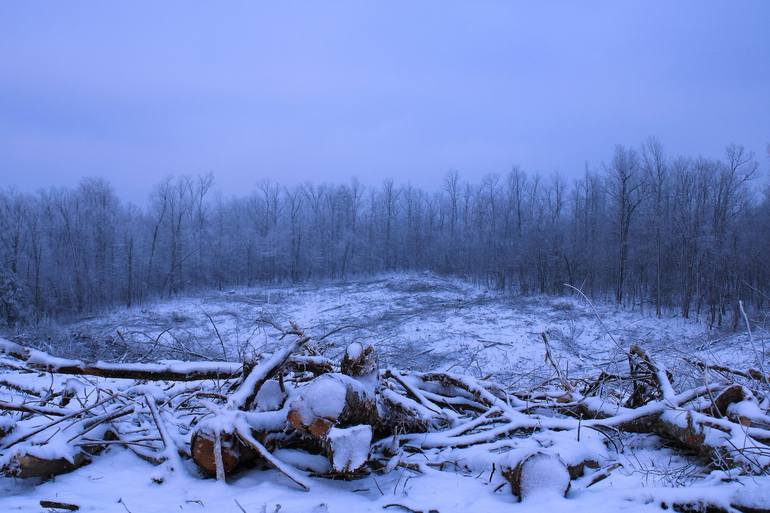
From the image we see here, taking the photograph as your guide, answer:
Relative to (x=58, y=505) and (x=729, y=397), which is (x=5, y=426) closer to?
(x=58, y=505)

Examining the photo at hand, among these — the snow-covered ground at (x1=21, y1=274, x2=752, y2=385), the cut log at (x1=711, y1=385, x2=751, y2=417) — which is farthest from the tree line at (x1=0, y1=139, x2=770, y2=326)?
the cut log at (x1=711, y1=385, x2=751, y2=417)

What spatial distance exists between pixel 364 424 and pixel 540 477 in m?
0.82

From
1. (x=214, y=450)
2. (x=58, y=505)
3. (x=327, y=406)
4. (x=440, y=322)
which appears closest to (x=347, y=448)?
(x=327, y=406)

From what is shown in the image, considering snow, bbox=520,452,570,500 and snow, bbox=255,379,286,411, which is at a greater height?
snow, bbox=255,379,286,411

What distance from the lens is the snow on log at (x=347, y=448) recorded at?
2113 mm

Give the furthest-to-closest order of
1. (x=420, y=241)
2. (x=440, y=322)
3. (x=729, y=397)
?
1. (x=420, y=241)
2. (x=440, y=322)
3. (x=729, y=397)

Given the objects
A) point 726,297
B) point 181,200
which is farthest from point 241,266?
point 726,297

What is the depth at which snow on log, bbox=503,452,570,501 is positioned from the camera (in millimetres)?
1998

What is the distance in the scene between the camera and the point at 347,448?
2.13 metres

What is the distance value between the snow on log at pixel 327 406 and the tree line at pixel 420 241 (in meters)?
27.2

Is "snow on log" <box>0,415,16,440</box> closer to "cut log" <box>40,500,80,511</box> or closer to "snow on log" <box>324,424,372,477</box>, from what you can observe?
"cut log" <box>40,500,80,511</box>

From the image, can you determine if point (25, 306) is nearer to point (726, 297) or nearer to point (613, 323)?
point (613, 323)

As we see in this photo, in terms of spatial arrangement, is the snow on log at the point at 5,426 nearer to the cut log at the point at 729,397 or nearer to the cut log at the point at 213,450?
the cut log at the point at 213,450

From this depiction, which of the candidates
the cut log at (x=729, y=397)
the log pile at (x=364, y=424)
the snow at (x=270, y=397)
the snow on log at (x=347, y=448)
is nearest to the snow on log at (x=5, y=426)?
the log pile at (x=364, y=424)
